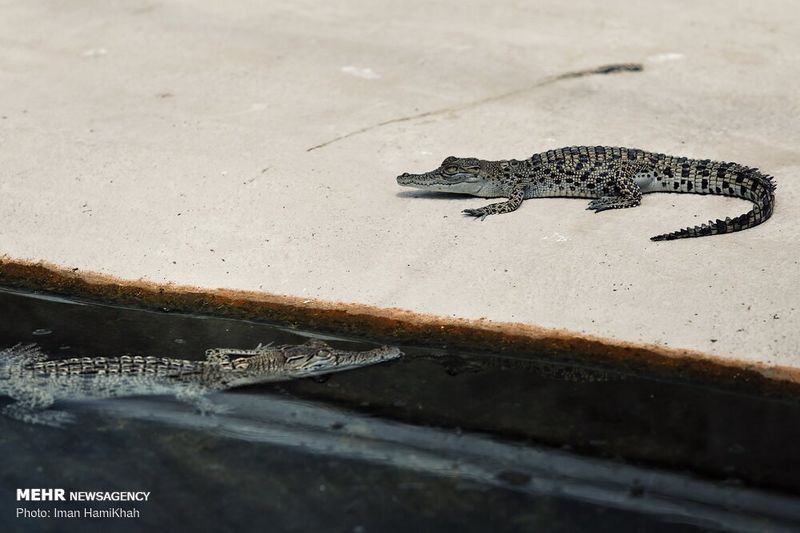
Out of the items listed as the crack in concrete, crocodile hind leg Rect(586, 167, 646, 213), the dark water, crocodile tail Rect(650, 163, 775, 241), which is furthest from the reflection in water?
the crack in concrete

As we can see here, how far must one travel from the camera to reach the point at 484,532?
17.2 ft

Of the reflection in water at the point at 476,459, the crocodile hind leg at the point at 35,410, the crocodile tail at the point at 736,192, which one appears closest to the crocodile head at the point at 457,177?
the crocodile tail at the point at 736,192

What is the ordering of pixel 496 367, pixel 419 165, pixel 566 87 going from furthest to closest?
pixel 566 87
pixel 419 165
pixel 496 367

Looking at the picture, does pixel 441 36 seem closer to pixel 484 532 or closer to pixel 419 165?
pixel 419 165

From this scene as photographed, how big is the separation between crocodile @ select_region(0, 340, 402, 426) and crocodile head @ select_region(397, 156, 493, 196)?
2.18 m

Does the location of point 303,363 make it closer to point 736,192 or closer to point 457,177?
point 457,177

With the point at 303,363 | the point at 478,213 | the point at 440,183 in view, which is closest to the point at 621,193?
the point at 478,213

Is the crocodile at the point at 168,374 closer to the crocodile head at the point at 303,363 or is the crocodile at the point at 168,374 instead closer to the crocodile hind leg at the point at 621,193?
the crocodile head at the point at 303,363

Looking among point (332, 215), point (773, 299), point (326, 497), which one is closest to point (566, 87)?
point (332, 215)

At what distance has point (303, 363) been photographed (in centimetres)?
642

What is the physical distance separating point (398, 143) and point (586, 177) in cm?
179

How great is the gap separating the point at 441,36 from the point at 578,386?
5845mm

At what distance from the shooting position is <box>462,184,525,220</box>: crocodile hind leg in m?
8.02

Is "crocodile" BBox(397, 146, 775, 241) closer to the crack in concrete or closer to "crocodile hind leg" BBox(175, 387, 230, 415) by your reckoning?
the crack in concrete
